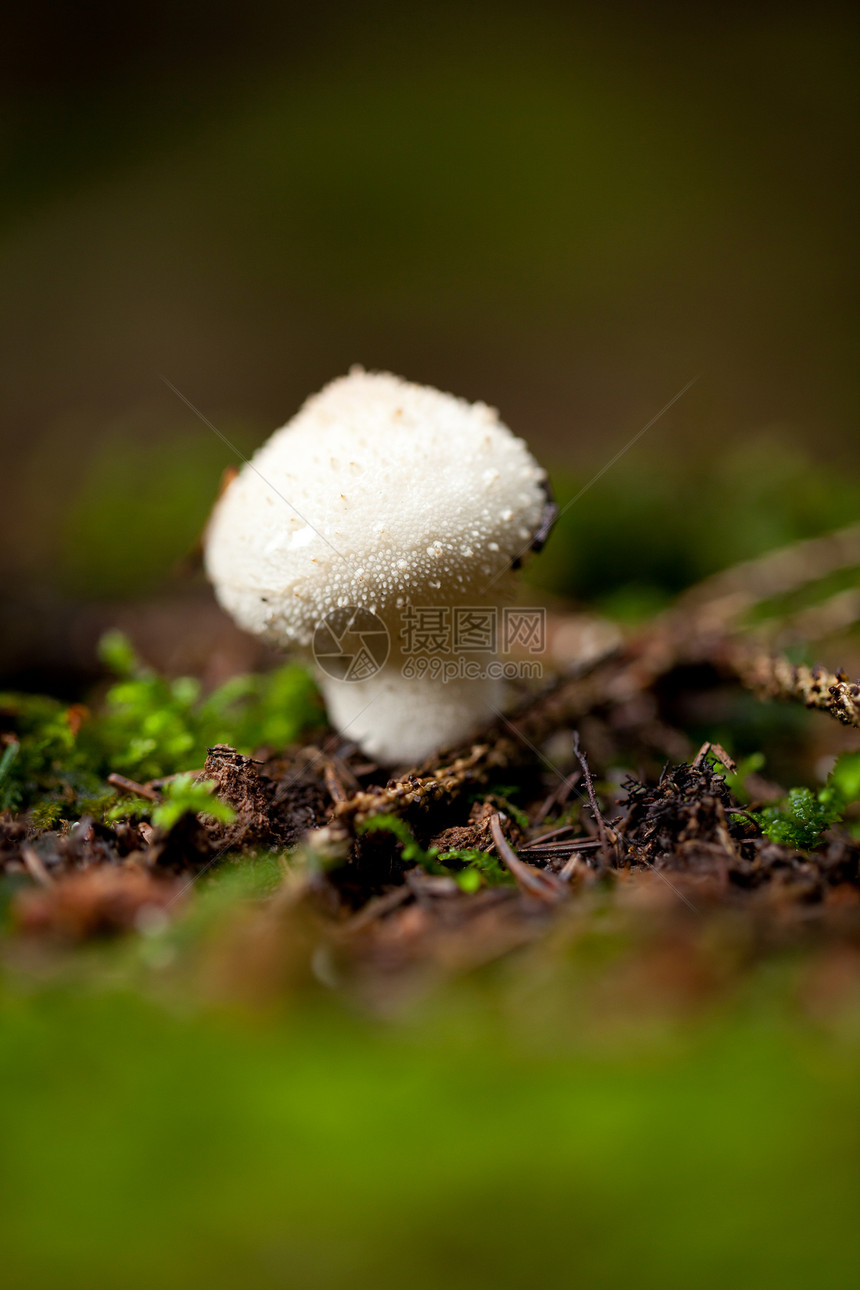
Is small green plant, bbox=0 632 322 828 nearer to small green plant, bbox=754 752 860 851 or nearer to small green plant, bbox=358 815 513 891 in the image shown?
small green plant, bbox=358 815 513 891

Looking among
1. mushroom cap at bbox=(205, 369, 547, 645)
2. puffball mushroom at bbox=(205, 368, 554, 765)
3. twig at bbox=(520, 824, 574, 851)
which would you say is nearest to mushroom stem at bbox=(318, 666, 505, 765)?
puffball mushroom at bbox=(205, 368, 554, 765)

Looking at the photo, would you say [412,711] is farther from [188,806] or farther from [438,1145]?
[438,1145]

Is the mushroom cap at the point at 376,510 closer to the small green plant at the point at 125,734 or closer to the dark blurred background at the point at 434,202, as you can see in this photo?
the small green plant at the point at 125,734

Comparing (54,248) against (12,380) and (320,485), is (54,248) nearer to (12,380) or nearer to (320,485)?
(12,380)

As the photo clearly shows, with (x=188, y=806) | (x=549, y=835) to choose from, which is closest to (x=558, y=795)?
(x=549, y=835)

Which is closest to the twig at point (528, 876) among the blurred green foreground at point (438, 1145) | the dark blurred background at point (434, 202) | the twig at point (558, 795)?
the twig at point (558, 795)

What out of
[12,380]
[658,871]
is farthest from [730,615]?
[12,380]

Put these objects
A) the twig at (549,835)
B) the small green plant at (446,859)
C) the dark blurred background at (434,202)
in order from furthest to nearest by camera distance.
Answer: the dark blurred background at (434,202) < the twig at (549,835) < the small green plant at (446,859)
